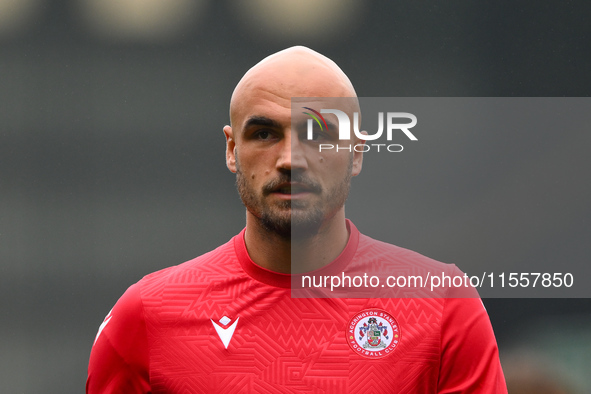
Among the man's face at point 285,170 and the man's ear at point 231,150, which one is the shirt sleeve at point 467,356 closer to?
the man's face at point 285,170

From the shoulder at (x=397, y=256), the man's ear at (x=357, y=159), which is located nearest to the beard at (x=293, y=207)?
the man's ear at (x=357, y=159)

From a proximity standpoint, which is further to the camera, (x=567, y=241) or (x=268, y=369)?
(x=567, y=241)

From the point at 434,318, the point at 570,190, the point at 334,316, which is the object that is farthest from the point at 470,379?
the point at 570,190

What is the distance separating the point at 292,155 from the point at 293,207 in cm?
21

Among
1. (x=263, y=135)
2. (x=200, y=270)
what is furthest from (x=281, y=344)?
(x=263, y=135)

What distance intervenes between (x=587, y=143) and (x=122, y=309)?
2.38 metres

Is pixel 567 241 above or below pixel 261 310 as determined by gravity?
above

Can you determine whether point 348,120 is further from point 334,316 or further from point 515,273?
point 515,273

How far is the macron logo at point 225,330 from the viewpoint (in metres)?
2.78

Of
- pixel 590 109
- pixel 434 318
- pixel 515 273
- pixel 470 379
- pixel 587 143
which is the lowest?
pixel 470 379

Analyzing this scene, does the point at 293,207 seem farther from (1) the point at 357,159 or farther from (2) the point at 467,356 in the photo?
(2) the point at 467,356

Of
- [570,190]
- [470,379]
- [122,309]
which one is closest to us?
[470,379]

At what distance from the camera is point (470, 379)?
8.89ft

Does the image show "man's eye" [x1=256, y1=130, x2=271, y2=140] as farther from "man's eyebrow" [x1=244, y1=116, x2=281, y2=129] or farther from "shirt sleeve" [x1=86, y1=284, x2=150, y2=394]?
"shirt sleeve" [x1=86, y1=284, x2=150, y2=394]
